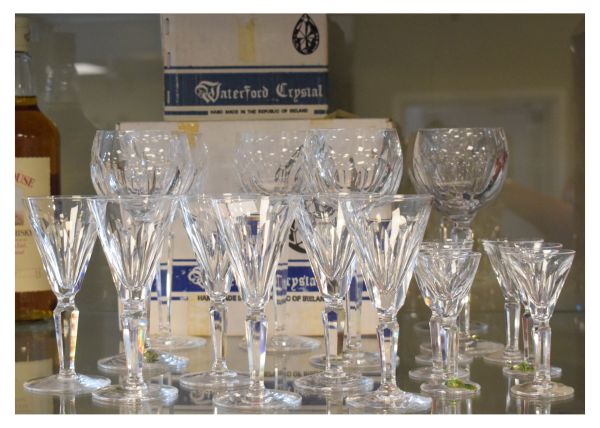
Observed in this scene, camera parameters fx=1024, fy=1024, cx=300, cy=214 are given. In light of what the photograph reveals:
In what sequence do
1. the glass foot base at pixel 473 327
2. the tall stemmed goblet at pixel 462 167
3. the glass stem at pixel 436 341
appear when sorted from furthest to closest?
the glass foot base at pixel 473 327 < the tall stemmed goblet at pixel 462 167 < the glass stem at pixel 436 341

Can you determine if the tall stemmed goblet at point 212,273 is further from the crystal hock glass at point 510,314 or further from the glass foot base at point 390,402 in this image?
the crystal hock glass at point 510,314

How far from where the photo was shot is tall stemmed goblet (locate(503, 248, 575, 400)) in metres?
0.91

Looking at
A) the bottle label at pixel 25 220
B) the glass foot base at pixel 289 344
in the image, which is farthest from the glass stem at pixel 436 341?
the bottle label at pixel 25 220

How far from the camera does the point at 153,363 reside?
3.62 ft

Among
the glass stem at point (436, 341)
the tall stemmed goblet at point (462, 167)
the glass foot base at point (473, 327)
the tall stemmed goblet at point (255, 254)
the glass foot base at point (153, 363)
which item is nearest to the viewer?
the tall stemmed goblet at point (255, 254)

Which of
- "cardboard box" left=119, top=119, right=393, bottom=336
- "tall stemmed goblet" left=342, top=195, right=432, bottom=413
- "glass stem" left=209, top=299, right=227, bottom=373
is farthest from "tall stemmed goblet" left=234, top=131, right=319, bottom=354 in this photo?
"tall stemmed goblet" left=342, top=195, right=432, bottom=413

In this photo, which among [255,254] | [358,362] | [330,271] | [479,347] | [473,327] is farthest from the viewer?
[473,327]

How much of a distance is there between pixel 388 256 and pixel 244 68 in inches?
16.9

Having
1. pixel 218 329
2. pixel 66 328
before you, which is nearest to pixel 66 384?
pixel 66 328

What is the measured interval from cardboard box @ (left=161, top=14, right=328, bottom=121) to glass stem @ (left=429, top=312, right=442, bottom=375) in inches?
13.7

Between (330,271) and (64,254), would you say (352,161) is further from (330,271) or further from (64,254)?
(64,254)

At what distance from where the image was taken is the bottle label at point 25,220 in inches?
49.6

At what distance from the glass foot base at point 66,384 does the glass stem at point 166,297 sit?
7.8 inches

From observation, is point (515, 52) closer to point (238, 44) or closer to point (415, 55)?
point (415, 55)
